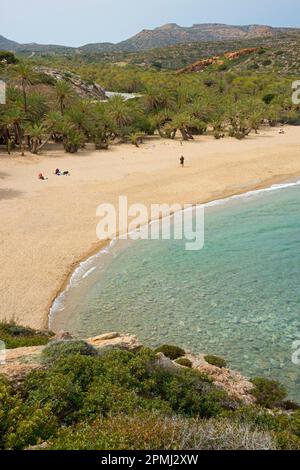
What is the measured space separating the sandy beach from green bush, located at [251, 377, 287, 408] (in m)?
7.61

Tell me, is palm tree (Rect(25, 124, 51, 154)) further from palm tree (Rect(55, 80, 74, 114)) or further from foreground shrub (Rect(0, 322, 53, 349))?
foreground shrub (Rect(0, 322, 53, 349))

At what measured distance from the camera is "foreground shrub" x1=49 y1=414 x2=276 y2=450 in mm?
6031

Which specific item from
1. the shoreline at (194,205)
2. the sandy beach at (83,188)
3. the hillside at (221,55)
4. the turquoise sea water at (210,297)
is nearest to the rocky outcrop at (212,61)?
the hillside at (221,55)

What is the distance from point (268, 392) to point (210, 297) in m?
6.37

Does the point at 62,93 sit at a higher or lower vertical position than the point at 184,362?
higher

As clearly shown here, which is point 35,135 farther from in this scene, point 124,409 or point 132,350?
point 124,409

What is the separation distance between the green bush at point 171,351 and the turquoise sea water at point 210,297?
118 centimetres

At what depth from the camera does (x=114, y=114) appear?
1967 inches

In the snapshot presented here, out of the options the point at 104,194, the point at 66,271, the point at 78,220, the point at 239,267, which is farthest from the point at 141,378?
the point at 104,194

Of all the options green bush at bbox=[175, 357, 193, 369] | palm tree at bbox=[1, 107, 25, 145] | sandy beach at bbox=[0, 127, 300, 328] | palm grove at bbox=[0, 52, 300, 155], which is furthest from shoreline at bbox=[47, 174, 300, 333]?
palm tree at bbox=[1, 107, 25, 145]

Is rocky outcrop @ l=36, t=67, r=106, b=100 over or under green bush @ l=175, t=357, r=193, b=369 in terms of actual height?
over

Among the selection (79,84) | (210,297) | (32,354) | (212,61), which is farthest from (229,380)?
(212,61)

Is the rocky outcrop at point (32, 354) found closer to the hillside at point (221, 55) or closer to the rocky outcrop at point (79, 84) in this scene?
the rocky outcrop at point (79, 84)

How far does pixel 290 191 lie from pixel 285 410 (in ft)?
81.9
